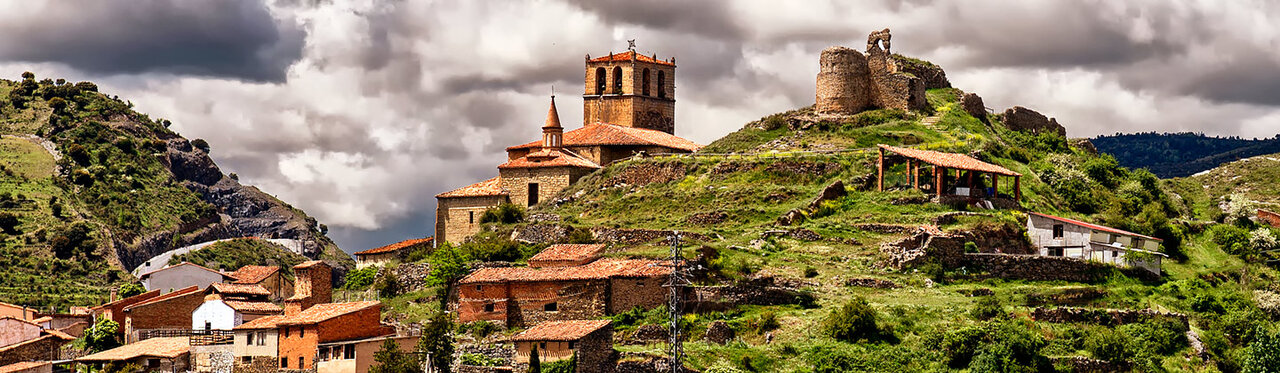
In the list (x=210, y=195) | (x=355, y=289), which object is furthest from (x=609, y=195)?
(x=210, y=195)

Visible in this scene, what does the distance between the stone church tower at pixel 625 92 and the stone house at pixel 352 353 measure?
39.0m

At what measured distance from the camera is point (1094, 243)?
61719 millimetres

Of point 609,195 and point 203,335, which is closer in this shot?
point 203,335

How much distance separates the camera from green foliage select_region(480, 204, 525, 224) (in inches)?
2970

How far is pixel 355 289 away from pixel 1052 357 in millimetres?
29167

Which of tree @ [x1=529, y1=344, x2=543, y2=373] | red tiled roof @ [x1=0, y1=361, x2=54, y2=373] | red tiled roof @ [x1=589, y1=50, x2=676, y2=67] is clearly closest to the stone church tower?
red tiled roof @ [x1=589, y1=50, x2=676, y2=67]

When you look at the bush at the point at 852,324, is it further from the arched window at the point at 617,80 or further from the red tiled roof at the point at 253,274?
the arched window at the point at 617,80

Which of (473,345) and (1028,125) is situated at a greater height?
(1028,125)

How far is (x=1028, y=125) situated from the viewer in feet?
287

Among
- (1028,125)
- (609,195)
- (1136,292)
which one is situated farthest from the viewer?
(1028,125)

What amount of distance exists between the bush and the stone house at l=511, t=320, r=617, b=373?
697 cm

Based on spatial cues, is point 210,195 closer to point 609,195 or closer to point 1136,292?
point 609,195

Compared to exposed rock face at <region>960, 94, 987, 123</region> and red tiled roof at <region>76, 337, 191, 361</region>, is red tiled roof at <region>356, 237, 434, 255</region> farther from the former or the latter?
exposed rock face at <region>960, 94, 987, 123</region>

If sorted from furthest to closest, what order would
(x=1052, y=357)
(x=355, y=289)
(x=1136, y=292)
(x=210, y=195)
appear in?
(x=210, y=195)
(x=355, y=289)
(x=1136, y=292)
(x=1052, y=357)
